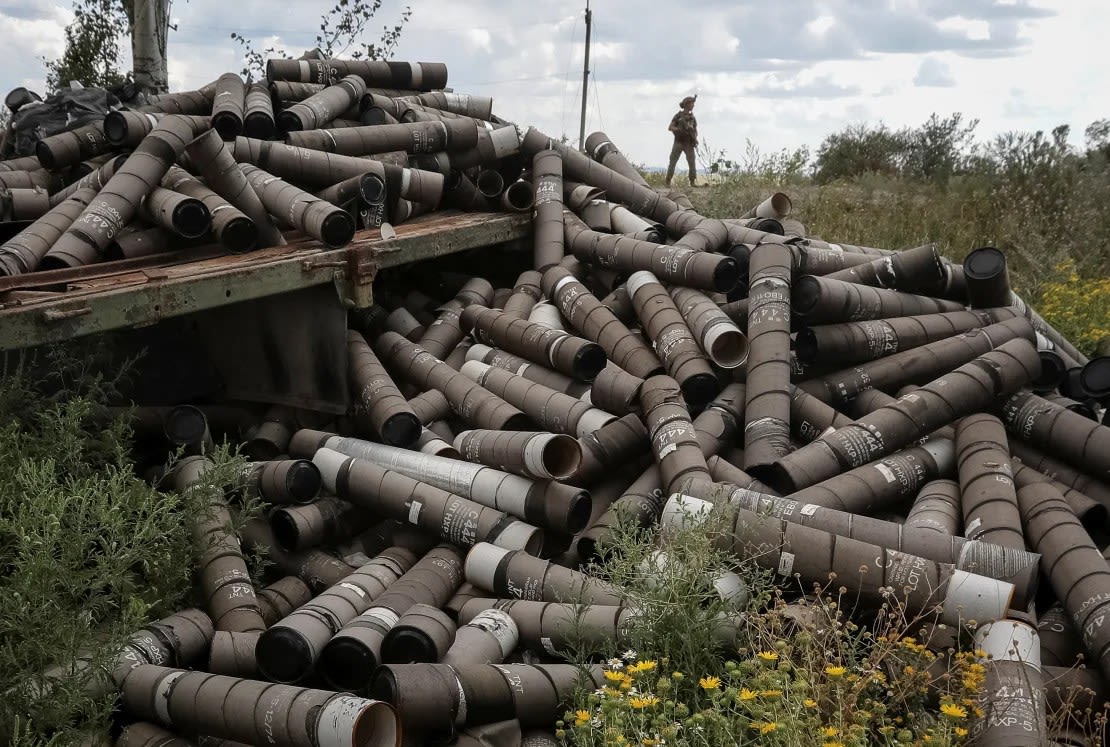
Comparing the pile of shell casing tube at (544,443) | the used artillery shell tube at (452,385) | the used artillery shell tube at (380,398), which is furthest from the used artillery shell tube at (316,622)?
the used artillery shell tube at (452,385)

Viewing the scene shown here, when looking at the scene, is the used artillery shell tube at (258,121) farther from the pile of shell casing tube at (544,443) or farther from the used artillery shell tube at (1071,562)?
the used artillery shell tube at (1071,562)

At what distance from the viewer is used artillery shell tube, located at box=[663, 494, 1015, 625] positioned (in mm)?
3926

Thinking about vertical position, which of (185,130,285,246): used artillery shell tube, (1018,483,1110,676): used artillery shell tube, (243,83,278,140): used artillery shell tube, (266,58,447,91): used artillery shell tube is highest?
(266,58,447,91): used artillery shell tube

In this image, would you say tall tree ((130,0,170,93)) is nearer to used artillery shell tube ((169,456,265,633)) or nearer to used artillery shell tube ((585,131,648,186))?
used artillery shell tube ((585,131,648,186))

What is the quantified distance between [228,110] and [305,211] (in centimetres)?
161

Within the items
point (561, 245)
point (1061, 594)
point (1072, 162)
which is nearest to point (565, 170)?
point (561, 245)

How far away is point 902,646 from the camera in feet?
11.8

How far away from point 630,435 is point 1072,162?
1092cm

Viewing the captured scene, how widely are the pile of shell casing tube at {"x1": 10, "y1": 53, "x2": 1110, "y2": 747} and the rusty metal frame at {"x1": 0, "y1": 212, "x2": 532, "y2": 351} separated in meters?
0.23

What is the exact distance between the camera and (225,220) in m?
6.02

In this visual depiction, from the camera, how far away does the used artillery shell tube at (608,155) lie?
9.41 metres

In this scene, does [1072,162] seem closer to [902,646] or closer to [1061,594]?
[1061,594]

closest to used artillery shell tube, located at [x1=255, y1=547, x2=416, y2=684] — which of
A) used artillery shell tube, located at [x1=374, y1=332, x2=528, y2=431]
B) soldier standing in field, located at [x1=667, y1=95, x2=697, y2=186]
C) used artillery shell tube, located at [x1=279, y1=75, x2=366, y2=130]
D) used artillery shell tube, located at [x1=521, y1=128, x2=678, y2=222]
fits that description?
used artillery shell tube, located at [x1=374, y1=332, x2=528, y2=431]

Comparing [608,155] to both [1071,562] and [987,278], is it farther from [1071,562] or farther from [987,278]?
[1071,562]
